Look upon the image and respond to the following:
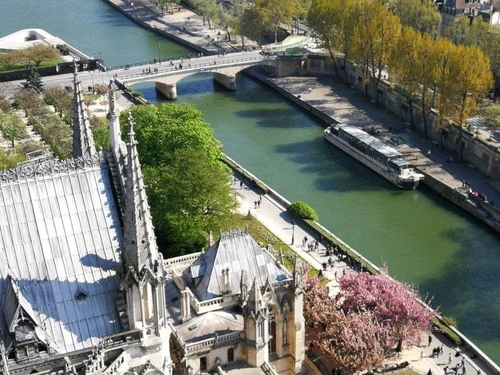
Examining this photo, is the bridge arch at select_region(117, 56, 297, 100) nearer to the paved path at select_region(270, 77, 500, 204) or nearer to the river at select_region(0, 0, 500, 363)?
the river at select_region(0, 0, 500, 363)


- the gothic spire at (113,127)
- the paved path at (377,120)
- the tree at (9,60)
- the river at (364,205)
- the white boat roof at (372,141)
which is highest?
the gothic spire at (113,127)

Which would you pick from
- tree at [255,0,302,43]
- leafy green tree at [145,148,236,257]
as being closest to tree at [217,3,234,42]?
tree at [255,0,302,43]

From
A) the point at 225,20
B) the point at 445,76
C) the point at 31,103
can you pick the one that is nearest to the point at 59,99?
the point at 31,103

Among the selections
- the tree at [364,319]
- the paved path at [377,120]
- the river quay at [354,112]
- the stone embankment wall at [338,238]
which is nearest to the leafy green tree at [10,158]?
the stone embankment wall at [338,238]

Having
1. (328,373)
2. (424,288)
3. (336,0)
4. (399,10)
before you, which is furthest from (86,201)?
(399,10)

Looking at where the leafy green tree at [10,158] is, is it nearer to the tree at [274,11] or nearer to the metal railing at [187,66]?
the metal railing at [187,66]

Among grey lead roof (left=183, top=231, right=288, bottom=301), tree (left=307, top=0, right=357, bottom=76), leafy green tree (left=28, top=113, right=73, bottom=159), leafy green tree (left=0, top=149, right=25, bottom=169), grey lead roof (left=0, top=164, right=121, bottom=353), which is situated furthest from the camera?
tree (left=307, top=0, right=357, bottom=76)

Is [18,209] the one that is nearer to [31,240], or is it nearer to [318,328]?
[31,240]
